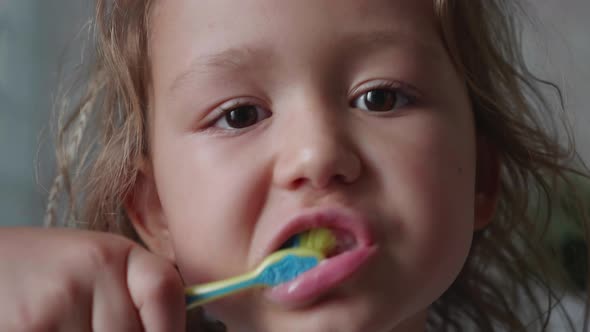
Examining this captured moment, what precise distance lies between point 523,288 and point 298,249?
65 centimetres

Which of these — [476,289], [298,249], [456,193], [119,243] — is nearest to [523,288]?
[476,289]

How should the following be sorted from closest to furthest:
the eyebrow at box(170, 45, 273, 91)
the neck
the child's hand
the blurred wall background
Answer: the child's hand
the eyebrow at box(170, 45, 273, 91)
the neck
the blurred wall background

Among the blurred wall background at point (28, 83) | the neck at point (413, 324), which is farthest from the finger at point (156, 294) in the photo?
the blurred wall background at point (28, 83)

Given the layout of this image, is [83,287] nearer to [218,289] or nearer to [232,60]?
[218,289]

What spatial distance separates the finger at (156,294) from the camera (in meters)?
0.63

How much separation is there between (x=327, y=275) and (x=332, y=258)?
0.06 feet

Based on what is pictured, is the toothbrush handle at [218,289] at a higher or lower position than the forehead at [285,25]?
lower

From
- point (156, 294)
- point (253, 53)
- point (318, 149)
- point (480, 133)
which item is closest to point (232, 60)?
point (253, 53)

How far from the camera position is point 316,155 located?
0.65 meters

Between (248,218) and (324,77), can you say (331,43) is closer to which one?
(324,77)

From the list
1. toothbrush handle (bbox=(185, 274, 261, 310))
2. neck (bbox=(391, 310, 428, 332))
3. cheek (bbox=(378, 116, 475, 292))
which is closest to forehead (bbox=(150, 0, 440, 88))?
cheek (bbox=(378, 116, 475, 292))

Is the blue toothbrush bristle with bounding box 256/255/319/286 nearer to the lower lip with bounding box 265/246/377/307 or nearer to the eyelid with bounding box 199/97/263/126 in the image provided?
the lower lip with bounding box 265/246/377/307

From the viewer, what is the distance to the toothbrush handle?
67 centimetres

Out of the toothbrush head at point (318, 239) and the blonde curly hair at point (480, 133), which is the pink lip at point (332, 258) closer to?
the toothbrush head at point (318, 239)
